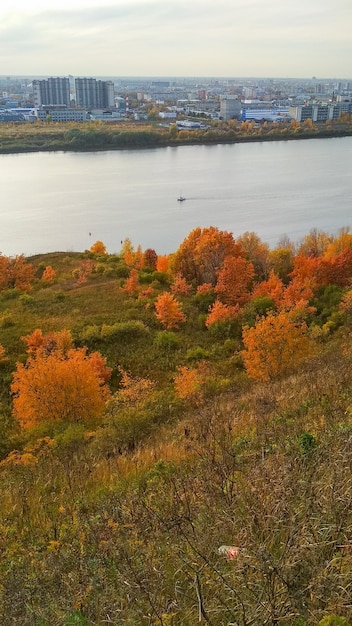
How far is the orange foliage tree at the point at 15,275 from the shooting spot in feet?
47.1

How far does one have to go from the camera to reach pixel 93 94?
2852 inches

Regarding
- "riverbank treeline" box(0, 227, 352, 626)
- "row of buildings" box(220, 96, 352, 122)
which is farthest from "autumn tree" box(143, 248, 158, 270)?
"row of buildings" box(220, 96, 352, 122)

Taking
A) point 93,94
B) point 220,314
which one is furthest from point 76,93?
point 220,314

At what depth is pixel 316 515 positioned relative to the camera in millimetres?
1420

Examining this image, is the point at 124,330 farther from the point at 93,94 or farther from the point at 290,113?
the point at 93,94

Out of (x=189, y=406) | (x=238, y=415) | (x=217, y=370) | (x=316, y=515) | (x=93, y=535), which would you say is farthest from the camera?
(x=217, y=370)

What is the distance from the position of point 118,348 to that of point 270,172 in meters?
23.4

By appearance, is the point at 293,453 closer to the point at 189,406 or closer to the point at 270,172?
the point at 189,406

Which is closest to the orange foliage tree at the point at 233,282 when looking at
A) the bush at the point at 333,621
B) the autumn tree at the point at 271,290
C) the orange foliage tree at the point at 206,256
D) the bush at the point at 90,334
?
the autumn tree at the point at 271,290

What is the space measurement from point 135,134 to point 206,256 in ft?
94.0

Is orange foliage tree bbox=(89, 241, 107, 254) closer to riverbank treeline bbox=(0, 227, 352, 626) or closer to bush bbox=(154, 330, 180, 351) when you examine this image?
bush bbox=(154, 330, 180, 351)

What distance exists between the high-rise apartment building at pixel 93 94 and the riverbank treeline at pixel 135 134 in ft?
73.4

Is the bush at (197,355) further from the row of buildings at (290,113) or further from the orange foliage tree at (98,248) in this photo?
the row of buildings at (290,113)

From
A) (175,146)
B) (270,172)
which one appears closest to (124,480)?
(270,172)
